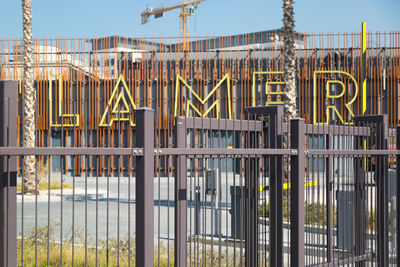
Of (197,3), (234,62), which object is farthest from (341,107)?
(197,3)

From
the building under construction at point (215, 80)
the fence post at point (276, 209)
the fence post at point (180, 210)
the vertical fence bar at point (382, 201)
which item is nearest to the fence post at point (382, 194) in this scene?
the vertical fence bar at point (382, 201)

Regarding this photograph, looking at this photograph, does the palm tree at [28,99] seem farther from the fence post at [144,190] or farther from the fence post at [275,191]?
the fence post at [144,190]

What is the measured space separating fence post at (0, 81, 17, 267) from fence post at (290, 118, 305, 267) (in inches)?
115

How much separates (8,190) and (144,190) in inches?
36.2

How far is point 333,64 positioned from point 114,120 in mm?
12107

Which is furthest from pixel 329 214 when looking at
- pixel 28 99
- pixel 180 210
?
pixel 28 99

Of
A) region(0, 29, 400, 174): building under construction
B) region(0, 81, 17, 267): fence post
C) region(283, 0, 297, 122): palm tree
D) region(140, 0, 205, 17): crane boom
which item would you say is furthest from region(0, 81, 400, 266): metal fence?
region(140, 0, 205, 17): crane boom

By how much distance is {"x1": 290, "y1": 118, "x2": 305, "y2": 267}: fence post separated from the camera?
609 centimetres

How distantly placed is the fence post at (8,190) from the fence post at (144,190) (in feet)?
2.77

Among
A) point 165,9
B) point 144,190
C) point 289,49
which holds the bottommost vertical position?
point 144,190

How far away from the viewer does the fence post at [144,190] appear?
438cm

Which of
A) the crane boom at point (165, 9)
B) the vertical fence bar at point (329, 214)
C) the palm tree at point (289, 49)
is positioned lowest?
the vertical fence bar at point (329, 214)

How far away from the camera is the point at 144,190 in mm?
4367

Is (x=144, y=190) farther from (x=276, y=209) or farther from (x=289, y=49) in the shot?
(x=289, y=49)
